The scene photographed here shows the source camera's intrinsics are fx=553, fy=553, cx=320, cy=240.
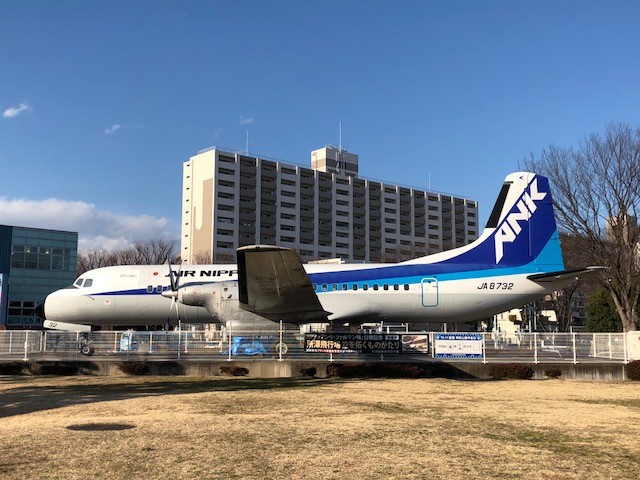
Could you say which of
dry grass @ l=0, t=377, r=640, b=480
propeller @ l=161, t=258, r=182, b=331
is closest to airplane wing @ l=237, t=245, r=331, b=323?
propeller @ l=161, t=258, r=182, b=331

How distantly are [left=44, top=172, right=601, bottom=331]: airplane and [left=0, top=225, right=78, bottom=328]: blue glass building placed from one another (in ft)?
112

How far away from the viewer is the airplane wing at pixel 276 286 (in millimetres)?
20719

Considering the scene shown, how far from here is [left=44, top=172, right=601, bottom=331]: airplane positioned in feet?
82.7

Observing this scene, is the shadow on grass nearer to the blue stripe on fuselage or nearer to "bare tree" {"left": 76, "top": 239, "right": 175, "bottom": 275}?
the blue stripe on fuselage

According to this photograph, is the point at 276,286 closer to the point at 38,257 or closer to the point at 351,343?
the point at 351,343

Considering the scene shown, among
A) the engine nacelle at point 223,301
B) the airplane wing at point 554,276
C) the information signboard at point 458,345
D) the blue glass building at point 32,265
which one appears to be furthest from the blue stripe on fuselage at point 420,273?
the blue glass building at point 32,265

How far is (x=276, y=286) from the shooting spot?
22641 mm

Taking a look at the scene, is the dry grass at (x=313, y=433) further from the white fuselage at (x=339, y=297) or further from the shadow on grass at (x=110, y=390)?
the white fuselage at (x=339, y=297)

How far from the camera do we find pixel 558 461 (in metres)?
8.17

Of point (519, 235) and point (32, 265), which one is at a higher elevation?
point (32, 265)

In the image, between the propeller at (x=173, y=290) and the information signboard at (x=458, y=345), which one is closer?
the information signboard at (x=458, y=345)

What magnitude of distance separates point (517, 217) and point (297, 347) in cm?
1310

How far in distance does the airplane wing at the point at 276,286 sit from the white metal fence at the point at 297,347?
1.00m

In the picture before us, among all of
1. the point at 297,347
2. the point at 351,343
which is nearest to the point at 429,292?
the point at 351,343
